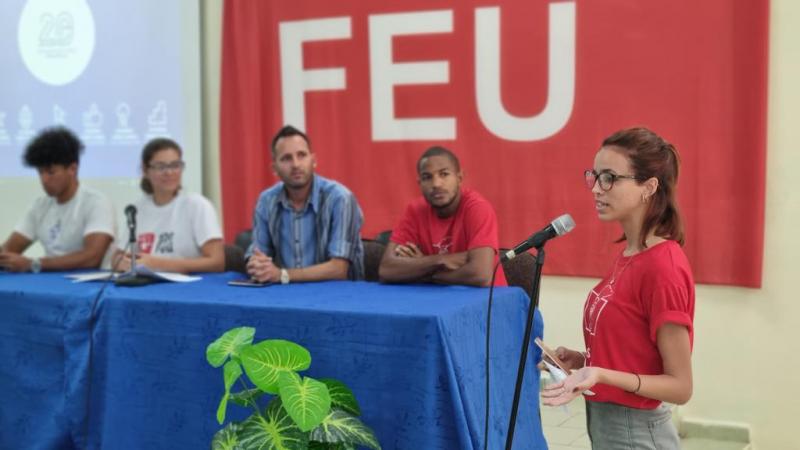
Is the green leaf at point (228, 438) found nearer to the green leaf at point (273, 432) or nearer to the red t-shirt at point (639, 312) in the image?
the green leaf at point (273, 432)

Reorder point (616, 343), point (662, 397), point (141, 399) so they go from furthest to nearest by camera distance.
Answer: point (141, 399) → point (616, 343) → point (662, 397)

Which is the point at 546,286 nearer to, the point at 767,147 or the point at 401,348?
the point at 767,147

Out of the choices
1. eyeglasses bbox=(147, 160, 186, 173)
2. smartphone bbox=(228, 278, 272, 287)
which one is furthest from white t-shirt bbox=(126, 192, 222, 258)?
smartphone bbox=(228, 278, 272, 287)

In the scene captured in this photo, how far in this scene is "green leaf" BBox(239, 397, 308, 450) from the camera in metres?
2.26

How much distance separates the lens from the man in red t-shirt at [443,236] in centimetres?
280

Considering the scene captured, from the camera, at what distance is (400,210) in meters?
4.44

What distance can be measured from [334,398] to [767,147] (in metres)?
2.19

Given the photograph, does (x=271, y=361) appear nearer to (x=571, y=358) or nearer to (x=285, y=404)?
(x=285, y=404)

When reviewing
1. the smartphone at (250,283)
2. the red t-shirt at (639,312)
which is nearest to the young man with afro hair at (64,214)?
the smartphone at (250,283)

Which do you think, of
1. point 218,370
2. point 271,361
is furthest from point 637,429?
point 218,370

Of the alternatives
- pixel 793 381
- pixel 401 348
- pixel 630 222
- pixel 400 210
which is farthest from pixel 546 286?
pixel 630 222

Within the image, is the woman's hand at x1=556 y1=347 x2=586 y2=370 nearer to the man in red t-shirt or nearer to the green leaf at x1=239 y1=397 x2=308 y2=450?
the green leaf at x1=239 y1=397 x2=308 y2=450

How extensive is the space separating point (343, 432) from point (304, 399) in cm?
13

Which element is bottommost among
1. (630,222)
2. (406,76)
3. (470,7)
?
(630,222)
